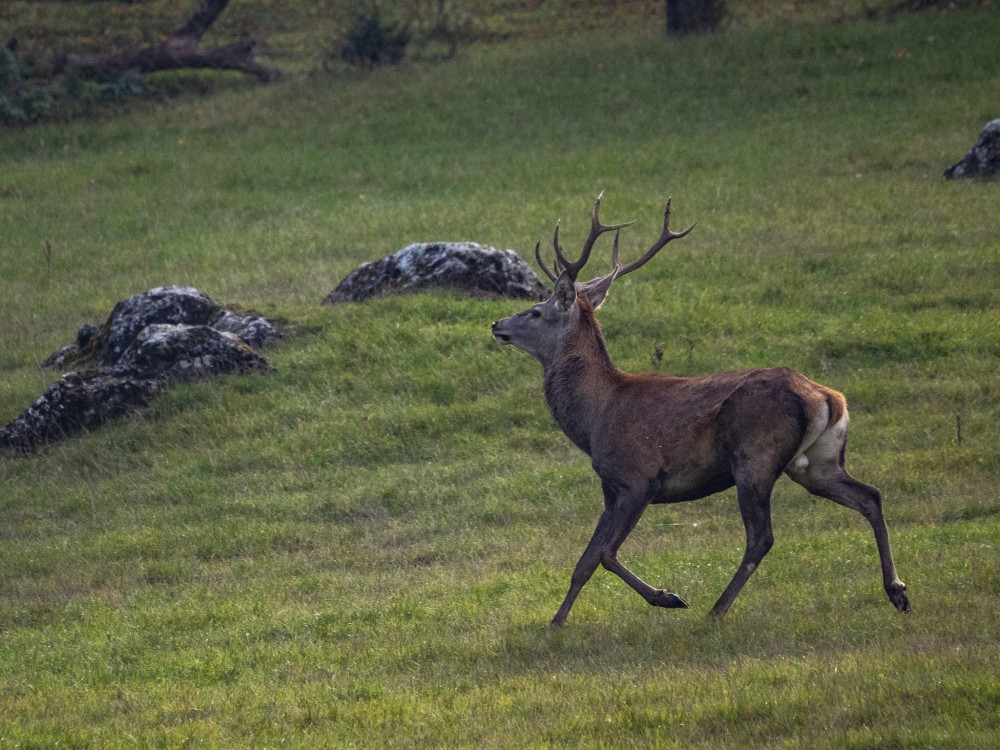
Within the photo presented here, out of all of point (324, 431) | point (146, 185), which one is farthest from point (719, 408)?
point (146, 185)

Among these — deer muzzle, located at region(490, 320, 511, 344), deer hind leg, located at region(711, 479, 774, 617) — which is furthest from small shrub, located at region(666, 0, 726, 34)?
deer hind leg, located at region(711, 479, 774, 617)

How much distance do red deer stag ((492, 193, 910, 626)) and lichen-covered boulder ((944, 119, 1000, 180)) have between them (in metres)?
12.9

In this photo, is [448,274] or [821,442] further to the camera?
[448,274]

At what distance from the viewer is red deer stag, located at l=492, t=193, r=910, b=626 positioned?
7.79 m

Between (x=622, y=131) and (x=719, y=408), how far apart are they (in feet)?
58.1

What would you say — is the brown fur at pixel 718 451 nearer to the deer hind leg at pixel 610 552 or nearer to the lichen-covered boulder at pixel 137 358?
the deer hind leg at pixel 610 552

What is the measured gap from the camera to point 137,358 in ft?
46.3

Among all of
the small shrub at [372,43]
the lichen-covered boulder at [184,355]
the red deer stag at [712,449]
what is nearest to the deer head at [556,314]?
the red deer stag at [712,449]

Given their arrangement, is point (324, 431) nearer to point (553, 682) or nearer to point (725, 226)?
point (553, 682)

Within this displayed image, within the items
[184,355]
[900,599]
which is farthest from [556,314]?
[184,355]

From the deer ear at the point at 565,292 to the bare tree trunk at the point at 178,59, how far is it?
22586mm

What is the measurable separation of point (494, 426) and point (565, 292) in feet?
12.1

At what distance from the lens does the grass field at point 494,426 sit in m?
6.91

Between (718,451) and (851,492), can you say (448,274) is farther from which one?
(851,492)
